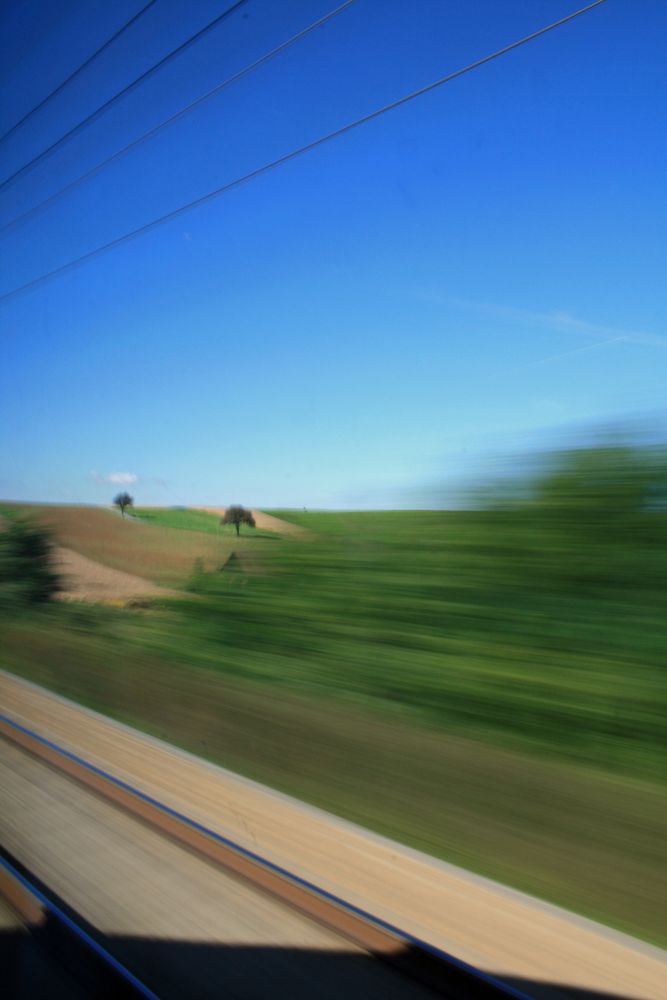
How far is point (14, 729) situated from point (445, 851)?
15.8 feet

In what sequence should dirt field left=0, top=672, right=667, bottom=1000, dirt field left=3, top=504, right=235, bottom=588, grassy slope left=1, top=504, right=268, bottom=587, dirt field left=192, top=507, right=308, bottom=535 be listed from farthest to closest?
1. dirt field left=3, top=504, right=235, bottom=588
2. grassy slope left=1, top=504, right=268, bottom=587
3. dirt field left=192, top=507, right=308, bottom=535
4. dirt field left=0, top=672, right=667, bottom=1000

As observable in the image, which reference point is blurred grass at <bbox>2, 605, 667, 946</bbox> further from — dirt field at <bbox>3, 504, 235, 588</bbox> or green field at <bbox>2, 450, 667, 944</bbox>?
dirt field at <bbox>3, 504, 235, 588</bbox>

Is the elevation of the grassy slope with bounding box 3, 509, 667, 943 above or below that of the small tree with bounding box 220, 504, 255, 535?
below

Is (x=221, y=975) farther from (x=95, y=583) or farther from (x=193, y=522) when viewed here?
(x=95, y=583)

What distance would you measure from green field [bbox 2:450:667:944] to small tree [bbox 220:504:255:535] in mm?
468

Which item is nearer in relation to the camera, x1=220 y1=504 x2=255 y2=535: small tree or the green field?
the green field

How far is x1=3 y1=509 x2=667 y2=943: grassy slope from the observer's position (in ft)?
16.3

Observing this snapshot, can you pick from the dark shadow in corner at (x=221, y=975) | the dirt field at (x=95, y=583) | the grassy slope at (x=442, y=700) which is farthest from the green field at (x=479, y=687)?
the dirt field at (x=95, y=583)

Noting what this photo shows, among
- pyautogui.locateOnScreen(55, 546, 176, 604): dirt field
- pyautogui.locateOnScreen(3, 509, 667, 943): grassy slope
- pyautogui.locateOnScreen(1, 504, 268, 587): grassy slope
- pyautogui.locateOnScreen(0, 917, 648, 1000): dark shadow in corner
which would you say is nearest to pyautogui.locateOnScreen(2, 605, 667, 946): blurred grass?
pyautogui.locateOnScreen(3, 509, 667, 943): grassy slope

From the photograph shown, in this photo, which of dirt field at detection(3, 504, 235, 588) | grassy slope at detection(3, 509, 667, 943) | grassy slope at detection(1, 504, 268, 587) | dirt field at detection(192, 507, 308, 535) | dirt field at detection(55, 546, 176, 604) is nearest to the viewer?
grassy slope at detection(3, 509, 667, 943)

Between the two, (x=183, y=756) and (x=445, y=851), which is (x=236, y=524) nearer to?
(x=183, y=756)

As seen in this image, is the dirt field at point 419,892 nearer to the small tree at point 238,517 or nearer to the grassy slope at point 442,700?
the grassy slope at point 442,700

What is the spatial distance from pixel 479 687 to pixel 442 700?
44 centimetres

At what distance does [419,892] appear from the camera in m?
4.30
